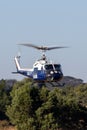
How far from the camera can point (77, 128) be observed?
6675 centimetres

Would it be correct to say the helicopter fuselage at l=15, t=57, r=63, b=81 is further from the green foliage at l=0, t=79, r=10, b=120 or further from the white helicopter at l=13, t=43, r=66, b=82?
the green foliage at l=0, t=79, r=10, b=120

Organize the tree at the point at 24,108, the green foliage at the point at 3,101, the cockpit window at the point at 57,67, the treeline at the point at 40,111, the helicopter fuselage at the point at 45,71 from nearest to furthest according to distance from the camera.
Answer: the treeline at the point at 40,111
the tree at the point at 24,108
the helicopter fuselage at the point at 45,71
the cockpit window at the point at 57,67
the green foliage at the point at 3,101

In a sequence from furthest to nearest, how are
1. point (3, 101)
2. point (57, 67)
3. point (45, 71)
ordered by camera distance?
point (3, 101) → point (45, 71) → point (57, 67)

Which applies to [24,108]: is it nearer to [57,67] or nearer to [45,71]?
[45,71]

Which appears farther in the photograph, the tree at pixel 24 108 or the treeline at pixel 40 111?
the tree at pixel 24 108

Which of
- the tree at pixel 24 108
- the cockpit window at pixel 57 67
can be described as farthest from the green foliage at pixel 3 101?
the tree at pixel 24 108

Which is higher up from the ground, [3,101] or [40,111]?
[40,111]

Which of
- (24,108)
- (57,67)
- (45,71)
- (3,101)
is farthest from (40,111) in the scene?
(3,101)

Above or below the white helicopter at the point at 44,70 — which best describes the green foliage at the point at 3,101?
below

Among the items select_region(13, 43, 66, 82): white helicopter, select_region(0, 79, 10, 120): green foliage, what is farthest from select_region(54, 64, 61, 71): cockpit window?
select_region(0, 79, 10, 120): green foliage

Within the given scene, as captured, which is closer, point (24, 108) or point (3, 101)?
point (24, 108)

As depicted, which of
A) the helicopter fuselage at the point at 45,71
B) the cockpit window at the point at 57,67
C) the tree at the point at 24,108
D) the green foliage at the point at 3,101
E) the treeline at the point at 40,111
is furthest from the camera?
the green foliage at the point at 3,101

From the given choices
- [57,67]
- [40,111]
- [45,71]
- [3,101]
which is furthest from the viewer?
[3,101]

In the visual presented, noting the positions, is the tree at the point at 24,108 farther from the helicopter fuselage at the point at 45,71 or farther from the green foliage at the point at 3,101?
the green foliage at the point at 3,101
